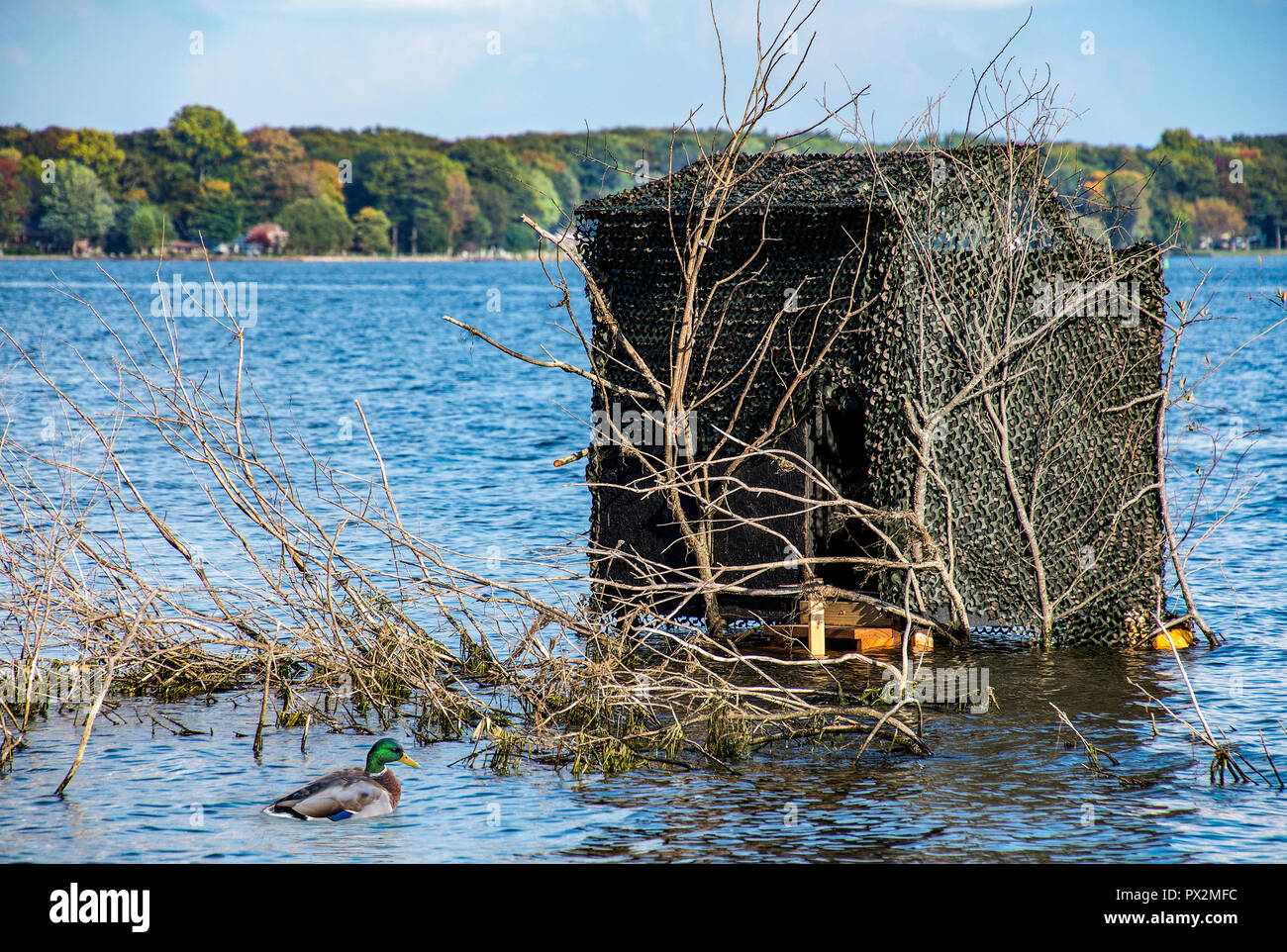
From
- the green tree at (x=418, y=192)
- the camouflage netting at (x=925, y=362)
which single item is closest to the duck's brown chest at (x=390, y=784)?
the camouflage netting at (x=925, y=362)

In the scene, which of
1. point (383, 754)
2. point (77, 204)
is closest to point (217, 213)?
point (77, 204)

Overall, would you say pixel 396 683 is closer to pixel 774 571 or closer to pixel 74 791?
pixel 74 791

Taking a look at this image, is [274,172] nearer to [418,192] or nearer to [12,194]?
[418,192]

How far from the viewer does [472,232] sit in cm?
17975

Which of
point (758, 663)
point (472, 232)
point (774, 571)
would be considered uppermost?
point (472, 232)

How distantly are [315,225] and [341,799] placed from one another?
175 m

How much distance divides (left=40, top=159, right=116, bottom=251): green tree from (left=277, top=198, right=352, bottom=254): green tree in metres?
24.5

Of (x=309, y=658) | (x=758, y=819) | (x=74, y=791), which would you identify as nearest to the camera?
(x=758, y=819)

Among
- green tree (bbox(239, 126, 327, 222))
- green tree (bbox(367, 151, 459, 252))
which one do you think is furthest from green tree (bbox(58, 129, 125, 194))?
green tree (bbox(367, 151, 459, 252))

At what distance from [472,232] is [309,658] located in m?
175

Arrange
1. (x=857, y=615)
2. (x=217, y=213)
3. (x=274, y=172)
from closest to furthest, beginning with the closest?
(x=857, y=615) < (x=217, y=213) < (x=274, y=172)

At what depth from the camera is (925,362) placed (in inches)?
440

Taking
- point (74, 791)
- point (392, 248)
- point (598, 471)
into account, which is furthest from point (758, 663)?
point (392, 248)

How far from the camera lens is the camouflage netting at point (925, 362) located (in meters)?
11.0
